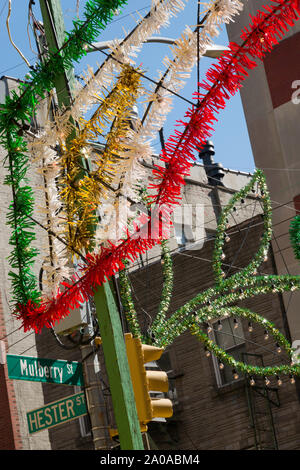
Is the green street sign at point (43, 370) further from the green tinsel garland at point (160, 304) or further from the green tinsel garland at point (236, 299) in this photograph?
the green tinsel garland at point (160, 304)

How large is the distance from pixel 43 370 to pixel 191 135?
5639 millimetres

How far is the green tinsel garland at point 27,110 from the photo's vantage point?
24.6ft

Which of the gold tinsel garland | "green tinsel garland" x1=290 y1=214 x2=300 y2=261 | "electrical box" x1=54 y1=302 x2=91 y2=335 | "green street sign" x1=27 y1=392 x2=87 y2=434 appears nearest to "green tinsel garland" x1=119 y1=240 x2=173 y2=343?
"green tinsel garland" x1=290 y1=214 x2=300 y2=261

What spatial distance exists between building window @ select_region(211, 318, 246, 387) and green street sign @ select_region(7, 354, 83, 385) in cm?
862

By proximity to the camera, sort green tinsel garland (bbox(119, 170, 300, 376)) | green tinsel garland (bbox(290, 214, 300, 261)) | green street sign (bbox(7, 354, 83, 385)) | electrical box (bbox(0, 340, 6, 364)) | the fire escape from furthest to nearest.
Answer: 1. electrical box (bbox(0, 340, 6, 364))
2. the fire escape
3. green tinsel garland (bbox(119, 170, 300, 376))
4. green tinsel garland (bbox(290, 214, 300, 261))
5. green street sign (bbox(7, 354, 83, 385))

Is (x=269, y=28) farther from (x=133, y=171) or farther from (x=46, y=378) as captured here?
(x=46, y=378)

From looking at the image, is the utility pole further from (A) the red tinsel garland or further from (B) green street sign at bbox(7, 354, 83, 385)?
(B) green street sign at bbox(7, 354, 83, 385)

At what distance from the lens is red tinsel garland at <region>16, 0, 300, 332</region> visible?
6.08m

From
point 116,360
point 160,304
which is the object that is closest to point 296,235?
point 160,304

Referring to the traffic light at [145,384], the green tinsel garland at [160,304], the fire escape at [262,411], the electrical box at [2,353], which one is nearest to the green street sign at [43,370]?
the traffic light at [145,384]

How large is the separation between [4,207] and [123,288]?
765 cm

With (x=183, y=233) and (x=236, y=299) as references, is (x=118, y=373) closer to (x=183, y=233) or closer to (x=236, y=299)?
(x=236, y=299)

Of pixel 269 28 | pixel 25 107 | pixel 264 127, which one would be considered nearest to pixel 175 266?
pixel 264 127

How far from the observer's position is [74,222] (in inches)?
289
